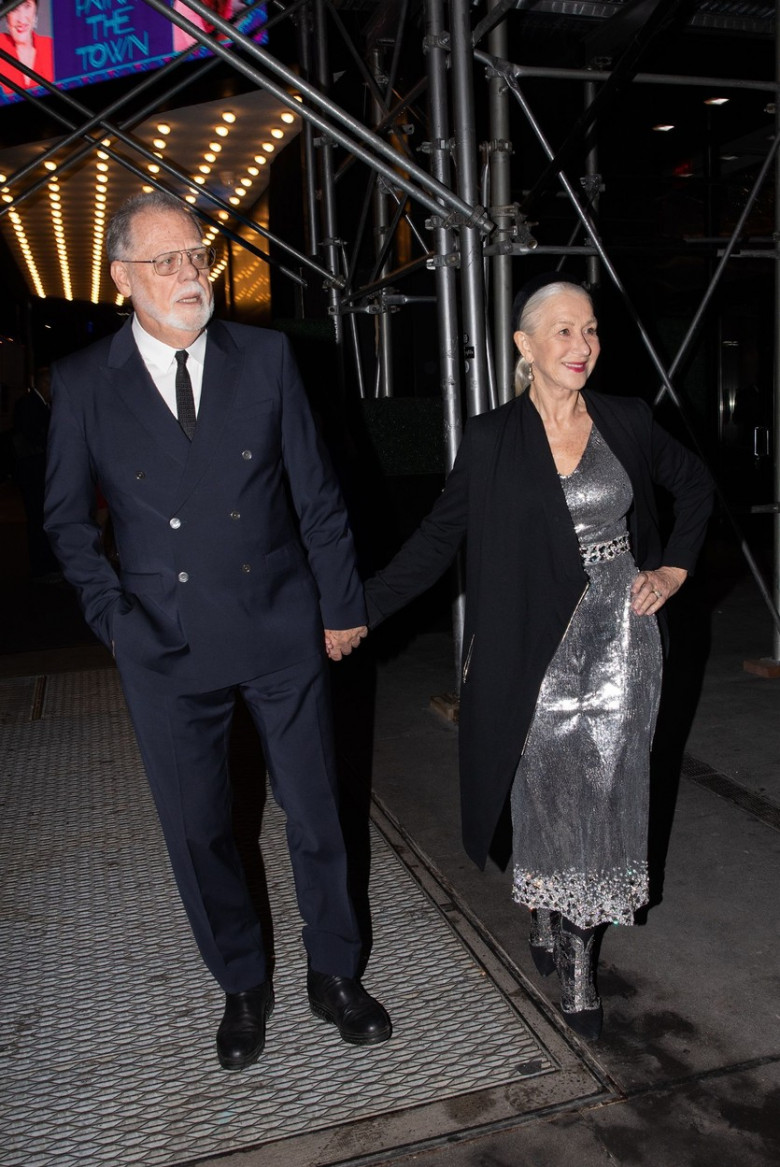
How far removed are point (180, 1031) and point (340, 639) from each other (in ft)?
3.70

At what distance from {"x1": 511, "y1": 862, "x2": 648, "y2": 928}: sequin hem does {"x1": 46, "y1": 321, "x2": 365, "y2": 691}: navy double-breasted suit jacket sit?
881mm

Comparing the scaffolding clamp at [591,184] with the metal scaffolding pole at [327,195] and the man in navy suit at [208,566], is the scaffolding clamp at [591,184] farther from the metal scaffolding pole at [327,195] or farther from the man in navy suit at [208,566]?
the man in navy suit at [208,566]

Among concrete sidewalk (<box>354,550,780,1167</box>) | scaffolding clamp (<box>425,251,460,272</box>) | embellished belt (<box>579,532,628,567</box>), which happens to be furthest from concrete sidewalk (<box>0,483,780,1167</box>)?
scaffolding clamp (<box>425,251,460,272</box>)

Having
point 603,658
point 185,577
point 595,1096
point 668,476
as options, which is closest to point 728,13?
point 668,476

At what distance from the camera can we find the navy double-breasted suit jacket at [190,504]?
2.54 m

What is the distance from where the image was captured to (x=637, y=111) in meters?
8.85

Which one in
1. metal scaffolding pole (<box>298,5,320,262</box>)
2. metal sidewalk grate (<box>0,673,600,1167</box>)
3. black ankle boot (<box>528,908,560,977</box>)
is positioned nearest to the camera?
metal sidewalk grate (<box>0,673,600,1167</box>)

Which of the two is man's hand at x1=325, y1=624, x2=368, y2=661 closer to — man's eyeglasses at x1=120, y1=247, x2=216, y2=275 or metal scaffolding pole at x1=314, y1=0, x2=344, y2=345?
man's eyeglasses at x1=120, y1=247, x2=216, y2=275

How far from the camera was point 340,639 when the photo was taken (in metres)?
2.79

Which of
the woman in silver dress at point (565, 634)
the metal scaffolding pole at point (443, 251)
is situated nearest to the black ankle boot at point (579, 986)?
the woman in silver dress at point (565, 634)

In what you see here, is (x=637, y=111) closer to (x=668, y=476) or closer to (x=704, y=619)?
(x=704, y=619)

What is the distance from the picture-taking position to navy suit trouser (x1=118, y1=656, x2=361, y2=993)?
258 centimetres

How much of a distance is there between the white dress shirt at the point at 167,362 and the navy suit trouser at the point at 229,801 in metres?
0.67

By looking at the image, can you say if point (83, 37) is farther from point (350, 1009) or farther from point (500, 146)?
point (350, 1009)
